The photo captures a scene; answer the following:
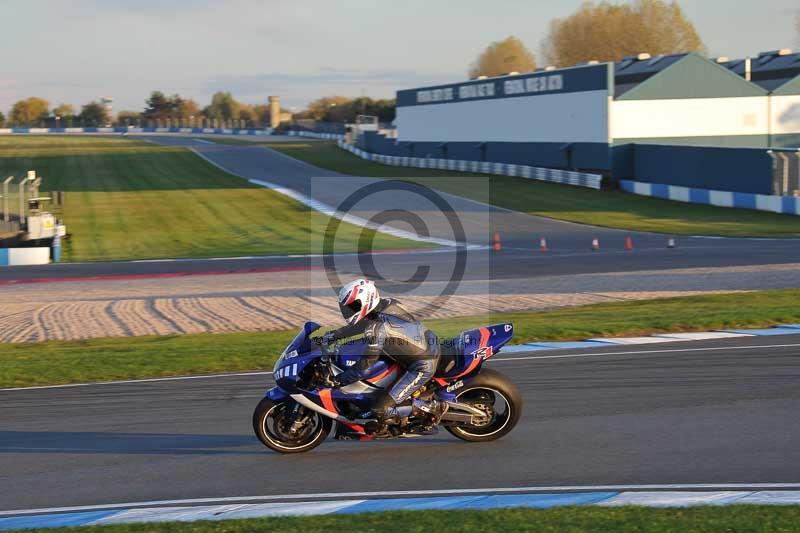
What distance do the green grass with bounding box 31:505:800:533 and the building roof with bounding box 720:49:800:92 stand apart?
56.1m

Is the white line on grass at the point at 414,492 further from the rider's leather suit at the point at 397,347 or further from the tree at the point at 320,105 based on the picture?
the tree at the point at 320,105

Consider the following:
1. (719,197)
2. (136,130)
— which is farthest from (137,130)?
(719,197)

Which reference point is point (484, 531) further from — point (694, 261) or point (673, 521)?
point (694, 261)

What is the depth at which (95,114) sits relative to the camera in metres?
179

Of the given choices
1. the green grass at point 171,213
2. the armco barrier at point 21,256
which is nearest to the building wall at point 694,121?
the green grass at point 171,213

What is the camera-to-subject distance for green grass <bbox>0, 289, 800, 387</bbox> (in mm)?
13484

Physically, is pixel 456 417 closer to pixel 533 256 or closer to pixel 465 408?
pixel 465 408

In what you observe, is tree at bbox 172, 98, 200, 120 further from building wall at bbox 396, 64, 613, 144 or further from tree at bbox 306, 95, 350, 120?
building wall at bbox 396, 64, 613, 144

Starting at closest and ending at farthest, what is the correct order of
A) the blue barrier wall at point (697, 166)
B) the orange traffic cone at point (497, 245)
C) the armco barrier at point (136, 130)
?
the orange traffic cone at point (497, 245) < the blue barrier wall at point (697, 166) < the armco barrier at point (136, 130)

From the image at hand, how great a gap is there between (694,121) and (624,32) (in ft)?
244

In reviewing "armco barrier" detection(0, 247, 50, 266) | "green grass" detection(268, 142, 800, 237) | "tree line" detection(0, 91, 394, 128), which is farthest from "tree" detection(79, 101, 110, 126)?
"armco barrier" detection(0, 247, 50, 266)

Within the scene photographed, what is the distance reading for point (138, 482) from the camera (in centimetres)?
824

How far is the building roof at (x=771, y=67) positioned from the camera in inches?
2355

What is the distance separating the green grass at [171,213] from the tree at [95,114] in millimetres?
99828
